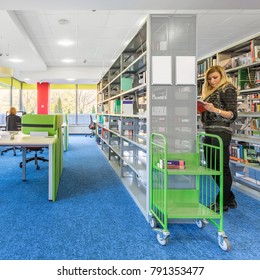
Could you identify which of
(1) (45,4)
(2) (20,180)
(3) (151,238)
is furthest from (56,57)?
(3) (151,238)

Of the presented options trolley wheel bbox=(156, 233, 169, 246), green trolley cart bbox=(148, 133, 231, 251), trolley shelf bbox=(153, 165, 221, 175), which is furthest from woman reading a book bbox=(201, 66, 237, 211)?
trolley wheel bbox=(156, 233, 169, 246)

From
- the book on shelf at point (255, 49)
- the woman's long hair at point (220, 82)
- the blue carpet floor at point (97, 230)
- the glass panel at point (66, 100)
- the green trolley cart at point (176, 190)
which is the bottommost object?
the blue carpet floor at point (97, 230)

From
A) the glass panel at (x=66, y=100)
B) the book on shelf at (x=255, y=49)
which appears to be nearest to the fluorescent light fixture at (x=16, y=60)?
the glass panel at (x=66, y=100)

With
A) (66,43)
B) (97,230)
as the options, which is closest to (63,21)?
(66,43)

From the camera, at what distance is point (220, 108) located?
9.61ft

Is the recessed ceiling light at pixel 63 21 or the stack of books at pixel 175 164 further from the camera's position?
the recessed ceiling light at pixel 63 21

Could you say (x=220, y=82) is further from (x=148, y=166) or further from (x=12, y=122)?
(x=12, y=122)

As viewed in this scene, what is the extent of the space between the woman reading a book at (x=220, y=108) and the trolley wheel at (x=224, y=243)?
55 centimetres

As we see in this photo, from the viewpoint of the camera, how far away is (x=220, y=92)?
2900 mm

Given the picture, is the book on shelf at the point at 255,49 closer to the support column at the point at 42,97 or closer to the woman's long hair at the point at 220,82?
the woman's long hair at the point at 220,82

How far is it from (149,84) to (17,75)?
33.1ft

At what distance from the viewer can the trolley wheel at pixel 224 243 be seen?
7.24 ft

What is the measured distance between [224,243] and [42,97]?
1326 cm

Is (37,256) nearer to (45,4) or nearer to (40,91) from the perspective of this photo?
(45,4)
